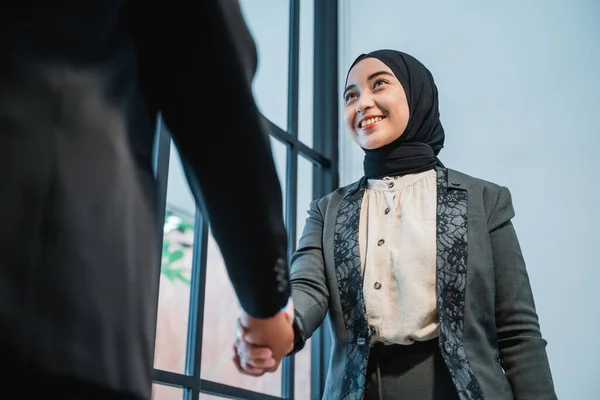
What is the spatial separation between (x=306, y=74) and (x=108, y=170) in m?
2.57

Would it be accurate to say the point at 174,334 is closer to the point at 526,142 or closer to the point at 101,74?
the point at 526,142

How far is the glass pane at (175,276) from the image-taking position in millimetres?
2071

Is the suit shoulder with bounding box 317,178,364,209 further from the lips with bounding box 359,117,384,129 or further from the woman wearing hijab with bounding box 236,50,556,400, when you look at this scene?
the lips with bounding box 359,117,384,129

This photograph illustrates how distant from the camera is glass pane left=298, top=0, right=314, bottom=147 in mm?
2980

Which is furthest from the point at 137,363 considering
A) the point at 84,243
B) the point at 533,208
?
the point at 533,208

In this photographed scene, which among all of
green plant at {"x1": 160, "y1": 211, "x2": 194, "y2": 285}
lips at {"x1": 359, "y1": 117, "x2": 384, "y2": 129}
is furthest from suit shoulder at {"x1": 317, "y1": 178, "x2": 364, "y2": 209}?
green plant at {"x1": 160, "y1": 211, "x2": 194, "y2": 285}

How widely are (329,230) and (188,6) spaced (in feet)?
3.71

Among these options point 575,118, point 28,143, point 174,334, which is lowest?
point 174,334

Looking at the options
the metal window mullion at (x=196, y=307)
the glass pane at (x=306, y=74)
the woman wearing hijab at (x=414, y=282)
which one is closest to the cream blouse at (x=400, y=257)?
the woman wearing hijab at (x=414, y=282)

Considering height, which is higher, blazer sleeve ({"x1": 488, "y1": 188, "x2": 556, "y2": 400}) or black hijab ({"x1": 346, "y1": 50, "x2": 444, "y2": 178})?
black hijab ({"x1": 346, "y1": 50, "x2": 444, "y2": 178})

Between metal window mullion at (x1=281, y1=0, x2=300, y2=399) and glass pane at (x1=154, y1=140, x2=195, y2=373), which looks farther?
metal window mullion at (x1=281, y1=0, x2=300, y2=399)

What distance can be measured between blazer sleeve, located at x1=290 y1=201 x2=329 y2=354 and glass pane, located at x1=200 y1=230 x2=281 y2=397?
1.66 feet

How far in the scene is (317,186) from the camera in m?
2.97

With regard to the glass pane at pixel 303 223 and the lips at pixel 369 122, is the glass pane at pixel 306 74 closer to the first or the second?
the glass pane at pixel 303 223
